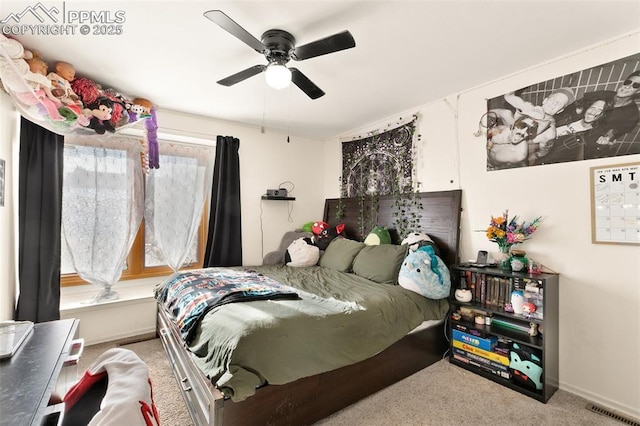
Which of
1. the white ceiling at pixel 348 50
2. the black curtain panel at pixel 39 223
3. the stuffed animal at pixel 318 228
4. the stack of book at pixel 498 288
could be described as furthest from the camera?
the stuffed animal at pixel 318 228

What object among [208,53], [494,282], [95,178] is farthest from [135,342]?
[494,282]

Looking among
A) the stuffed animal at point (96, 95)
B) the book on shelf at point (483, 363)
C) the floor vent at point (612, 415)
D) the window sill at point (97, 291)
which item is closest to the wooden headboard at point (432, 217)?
the book on shelf at point (483, 363)

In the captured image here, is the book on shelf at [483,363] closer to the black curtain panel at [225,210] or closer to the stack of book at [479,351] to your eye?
the stack of book at [479,351]

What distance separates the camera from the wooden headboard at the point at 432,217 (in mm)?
2805

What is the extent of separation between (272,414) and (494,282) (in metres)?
1.95

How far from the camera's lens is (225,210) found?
3562 millimetres

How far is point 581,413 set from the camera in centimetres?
188

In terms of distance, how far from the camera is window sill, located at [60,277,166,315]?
2.77 m

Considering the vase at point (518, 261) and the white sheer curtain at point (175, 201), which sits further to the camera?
the white sheer curtain at point (175, 201)

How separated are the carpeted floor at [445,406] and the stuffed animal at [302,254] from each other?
1690 millimetres

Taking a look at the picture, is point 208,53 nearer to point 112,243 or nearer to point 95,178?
point 95,178

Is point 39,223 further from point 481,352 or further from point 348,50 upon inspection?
point 481,352

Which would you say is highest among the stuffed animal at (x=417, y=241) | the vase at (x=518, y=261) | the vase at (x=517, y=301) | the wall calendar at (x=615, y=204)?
the wall calendar at (x=615, y=204)

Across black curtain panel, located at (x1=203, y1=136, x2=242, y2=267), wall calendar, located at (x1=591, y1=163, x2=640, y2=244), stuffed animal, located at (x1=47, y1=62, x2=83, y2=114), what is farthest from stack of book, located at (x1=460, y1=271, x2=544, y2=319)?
stuffed animal, located at (x1=47, y1=62, x2=83, y2=114)
